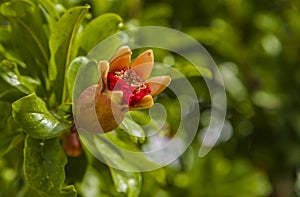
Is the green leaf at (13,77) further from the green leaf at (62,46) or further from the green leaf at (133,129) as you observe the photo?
the green leaf at (133,129)

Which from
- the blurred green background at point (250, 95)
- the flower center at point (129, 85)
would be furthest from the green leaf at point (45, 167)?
the blurred green background at point (250, 95)

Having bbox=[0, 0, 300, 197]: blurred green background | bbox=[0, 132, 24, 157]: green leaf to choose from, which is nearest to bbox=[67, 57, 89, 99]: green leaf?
bbox=[0, 132, 24, 157]: green leaf

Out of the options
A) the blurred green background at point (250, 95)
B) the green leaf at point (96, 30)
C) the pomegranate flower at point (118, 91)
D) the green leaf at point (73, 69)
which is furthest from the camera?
the blurred green background at point (250, 95)

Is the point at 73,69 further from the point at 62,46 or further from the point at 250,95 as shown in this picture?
the point at 250,95

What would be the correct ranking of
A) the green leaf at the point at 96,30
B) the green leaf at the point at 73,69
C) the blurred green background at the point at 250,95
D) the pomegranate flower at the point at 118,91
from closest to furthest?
1. the pomegranate flower at the point at 118,91
2. the green leaf at the point at 73,69
3. the green leaf at the point at 96,30
4. the blurred green background at the point at 250,95

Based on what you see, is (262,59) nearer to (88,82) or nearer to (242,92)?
(242,92)

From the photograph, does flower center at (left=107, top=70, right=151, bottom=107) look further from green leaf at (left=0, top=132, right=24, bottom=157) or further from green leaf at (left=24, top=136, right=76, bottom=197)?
green leaf at (left=0, top=132, right=24, bottom=157)
